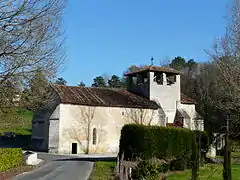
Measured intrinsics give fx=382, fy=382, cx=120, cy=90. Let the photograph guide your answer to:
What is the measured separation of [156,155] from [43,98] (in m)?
10.5

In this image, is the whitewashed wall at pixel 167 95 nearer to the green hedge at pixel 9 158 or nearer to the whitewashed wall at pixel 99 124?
the whitewashed wall at pixel 99 124

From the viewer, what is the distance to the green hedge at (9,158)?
78.4 ft

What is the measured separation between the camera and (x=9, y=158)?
25359 mm

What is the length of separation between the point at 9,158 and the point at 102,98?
75.2 feet

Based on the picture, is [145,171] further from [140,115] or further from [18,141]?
[18,141]

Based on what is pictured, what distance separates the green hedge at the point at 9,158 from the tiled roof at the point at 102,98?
53.9 ft

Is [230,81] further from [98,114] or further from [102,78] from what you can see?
[102,78]

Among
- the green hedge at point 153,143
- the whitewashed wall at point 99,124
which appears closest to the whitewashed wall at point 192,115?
the whitewashed wall at point 99,124

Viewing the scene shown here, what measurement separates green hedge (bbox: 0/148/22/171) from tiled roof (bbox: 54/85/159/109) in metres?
16.4

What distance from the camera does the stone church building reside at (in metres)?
43.7

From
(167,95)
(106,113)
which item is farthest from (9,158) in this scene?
(167,95)

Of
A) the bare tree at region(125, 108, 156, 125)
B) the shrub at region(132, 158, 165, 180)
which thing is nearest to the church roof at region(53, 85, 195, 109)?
the bare tree at region(125, 108, 156, 125)

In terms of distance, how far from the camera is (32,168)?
2633 cm

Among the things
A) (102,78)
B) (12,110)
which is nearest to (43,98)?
(12,110)
